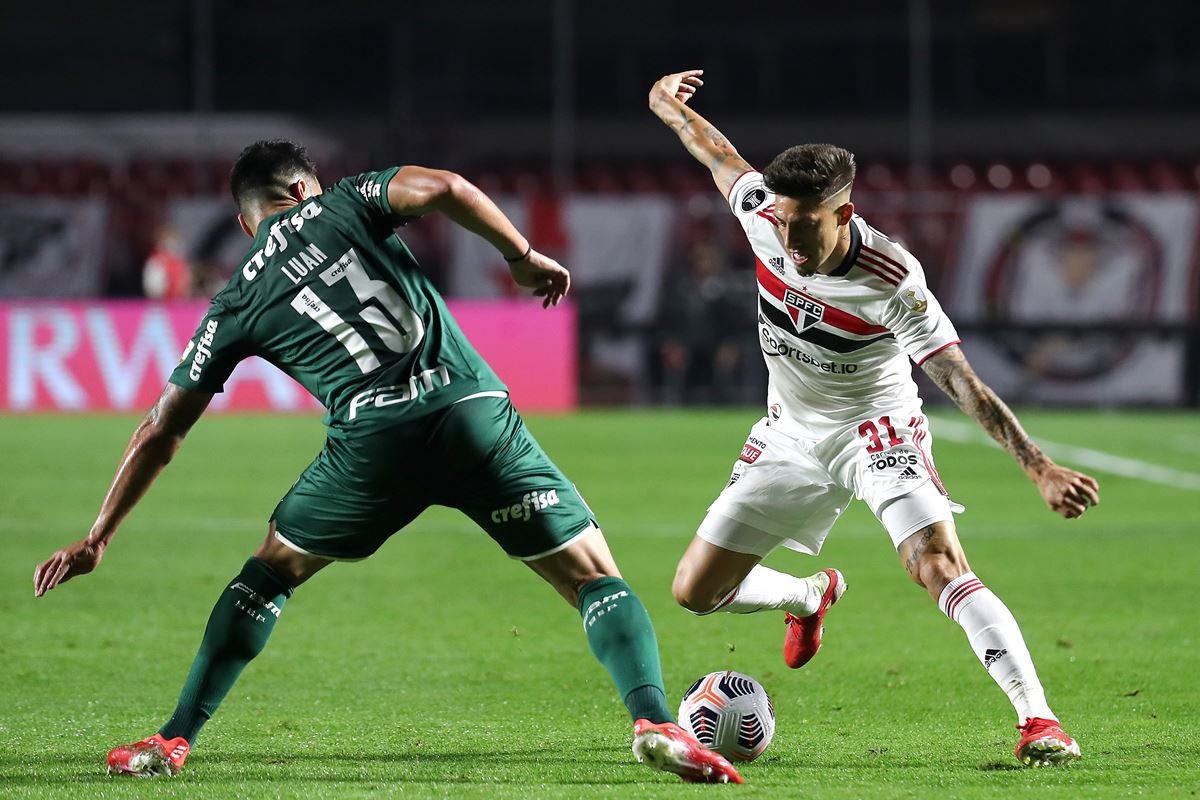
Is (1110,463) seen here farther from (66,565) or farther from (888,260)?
(66,565)

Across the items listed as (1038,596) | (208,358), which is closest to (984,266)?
(1038,596)

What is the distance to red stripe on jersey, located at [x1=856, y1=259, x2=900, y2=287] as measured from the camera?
559 centimetres

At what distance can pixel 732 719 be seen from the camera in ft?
17.5

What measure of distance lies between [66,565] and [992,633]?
9.23 ft

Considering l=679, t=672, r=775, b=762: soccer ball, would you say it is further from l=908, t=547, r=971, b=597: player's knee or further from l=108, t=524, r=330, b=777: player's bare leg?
l=108, t=524, r=330, b=777: player's bare leg

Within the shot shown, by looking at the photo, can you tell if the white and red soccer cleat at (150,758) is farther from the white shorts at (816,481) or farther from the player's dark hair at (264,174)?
the white shorts at (816,481)

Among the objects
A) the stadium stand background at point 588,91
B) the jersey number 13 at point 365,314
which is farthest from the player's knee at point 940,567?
the stadium stand background at point 588,91

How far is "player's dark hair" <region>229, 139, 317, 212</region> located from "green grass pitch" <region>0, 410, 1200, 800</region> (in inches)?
68.5

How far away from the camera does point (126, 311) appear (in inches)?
801

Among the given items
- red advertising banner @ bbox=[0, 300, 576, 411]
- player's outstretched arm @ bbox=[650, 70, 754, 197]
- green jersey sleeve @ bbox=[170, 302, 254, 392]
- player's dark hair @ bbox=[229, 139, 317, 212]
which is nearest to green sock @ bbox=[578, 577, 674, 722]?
green jersey sleeve @ bbox=[170, 302, 254, 392]

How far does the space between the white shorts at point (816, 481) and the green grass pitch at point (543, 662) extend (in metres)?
0.67

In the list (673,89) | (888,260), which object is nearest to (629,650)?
(888,260)

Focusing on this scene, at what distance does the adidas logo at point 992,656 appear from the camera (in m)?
5.31

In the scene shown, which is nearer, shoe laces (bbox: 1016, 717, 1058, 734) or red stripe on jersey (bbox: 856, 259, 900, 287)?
shoe laces (bbox: 1016, 717, 1058, 734)
